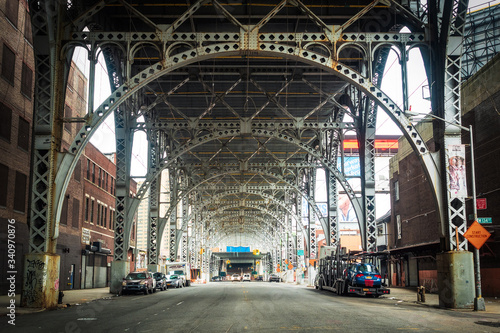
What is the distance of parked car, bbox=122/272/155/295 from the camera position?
3397 centimetres

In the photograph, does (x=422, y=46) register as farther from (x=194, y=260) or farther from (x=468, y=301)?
(x=194, y=260)

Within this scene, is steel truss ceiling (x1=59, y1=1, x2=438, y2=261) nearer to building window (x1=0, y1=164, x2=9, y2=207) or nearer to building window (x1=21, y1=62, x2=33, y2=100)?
building window (x1=21, y1=62, x2=33, y2=100)

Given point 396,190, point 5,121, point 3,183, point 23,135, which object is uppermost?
point 5,121

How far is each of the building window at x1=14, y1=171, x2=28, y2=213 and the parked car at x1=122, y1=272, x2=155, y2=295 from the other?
301 inches

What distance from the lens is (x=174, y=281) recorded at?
53.9m

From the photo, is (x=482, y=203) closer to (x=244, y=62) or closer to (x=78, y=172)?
(x=244, y=62)

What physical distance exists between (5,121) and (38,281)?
44.0 ft

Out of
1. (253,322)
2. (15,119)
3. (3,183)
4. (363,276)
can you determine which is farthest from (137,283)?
(253,322)

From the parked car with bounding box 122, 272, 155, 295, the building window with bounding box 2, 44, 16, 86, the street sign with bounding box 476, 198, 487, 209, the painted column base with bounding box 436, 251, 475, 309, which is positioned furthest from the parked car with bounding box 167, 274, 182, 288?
the painted column base with bounding box 436, 251, 475, 309

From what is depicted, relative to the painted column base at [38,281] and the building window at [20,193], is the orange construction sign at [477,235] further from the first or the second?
the building window at [20,193]

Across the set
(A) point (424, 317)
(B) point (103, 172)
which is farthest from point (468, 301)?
(B) point (103, 172)

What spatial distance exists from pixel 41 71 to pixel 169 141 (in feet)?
79.5

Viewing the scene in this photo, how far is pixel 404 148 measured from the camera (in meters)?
47.7

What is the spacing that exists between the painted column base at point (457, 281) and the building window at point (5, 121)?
78.1 ft
